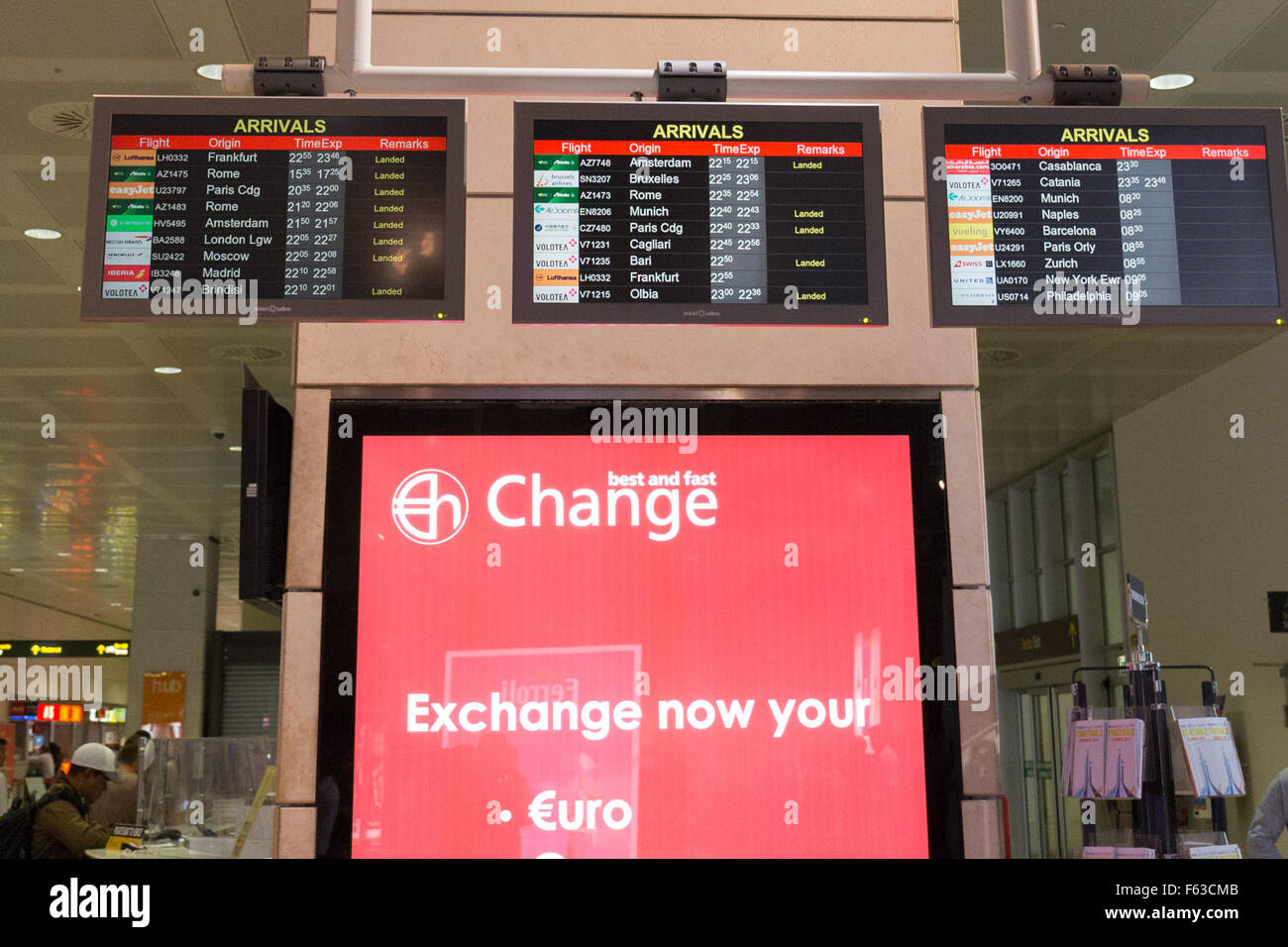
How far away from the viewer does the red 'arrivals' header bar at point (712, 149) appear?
3.10m

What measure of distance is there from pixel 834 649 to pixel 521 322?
4.06ft

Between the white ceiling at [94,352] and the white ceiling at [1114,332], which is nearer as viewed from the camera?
the white ceiling at [94,352]

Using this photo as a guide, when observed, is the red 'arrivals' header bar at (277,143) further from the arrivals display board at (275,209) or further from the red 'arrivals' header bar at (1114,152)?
the red 'arrivals' header bar at (1114,152)

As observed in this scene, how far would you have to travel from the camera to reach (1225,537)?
32.3ft

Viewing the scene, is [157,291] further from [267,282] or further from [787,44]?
[787,44]

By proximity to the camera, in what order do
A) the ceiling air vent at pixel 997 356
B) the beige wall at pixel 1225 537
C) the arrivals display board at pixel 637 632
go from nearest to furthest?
the arrivals display board at pixel 637 632 < the beige wall at pixel 1225 537 < the ceiling air vent at pixel 997 356

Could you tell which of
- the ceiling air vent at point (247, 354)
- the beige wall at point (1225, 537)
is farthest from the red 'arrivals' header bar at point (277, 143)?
the beige wall at point (1225, 537)

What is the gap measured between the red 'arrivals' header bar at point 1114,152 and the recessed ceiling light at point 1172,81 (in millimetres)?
3537

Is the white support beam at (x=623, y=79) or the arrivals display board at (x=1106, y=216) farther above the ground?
the white support beam at (x=623, y=79)

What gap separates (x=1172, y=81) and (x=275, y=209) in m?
5.20

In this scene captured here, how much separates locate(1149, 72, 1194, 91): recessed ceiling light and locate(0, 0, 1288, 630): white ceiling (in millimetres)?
56

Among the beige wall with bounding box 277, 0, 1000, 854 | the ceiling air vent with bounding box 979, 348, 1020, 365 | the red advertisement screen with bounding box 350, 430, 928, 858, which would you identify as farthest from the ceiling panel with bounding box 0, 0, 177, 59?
the ceiling air vent with bounding box 979, 348, 1020, 365

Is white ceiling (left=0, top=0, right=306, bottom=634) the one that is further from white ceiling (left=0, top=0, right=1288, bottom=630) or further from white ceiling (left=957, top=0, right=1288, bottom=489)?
white ceiling (left=957, top=0, right=1288, bottom=489)
